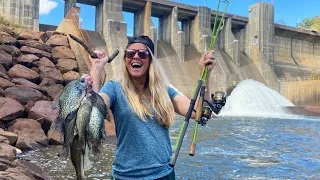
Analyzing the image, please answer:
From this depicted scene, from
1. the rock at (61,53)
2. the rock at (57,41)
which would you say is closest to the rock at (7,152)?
the rock at (61,53)

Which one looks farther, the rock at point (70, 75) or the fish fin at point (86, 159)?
the rock at point (70, 75)

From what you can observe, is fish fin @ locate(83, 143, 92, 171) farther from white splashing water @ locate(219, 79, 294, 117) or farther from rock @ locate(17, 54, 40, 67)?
white splashing water @ locate(219, 79, 294, 117)

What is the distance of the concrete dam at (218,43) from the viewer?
2002cm

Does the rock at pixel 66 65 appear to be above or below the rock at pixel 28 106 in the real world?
above

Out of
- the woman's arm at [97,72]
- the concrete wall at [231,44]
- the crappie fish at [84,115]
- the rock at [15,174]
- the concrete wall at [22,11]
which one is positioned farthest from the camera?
the concrete wall at [231,44]

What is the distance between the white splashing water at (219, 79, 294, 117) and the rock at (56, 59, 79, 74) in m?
10.7

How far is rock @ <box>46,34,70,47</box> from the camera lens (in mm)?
11836

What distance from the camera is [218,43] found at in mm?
26781

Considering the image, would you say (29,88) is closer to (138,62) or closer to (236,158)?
(236,158)

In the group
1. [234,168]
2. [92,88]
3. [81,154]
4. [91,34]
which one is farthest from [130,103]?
[91,34]

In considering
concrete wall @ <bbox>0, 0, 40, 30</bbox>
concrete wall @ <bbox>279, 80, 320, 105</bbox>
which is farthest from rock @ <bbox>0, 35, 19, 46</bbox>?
concrete wall @ <bbox>279, 80, 320, 105</bbox>

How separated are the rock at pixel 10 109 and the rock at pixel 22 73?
1.88 meters

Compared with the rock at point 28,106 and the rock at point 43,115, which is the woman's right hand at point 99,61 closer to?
the rock at point 43,115

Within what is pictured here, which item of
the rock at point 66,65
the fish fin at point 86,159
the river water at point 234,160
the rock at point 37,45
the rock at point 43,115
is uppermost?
the rock at point 37,45
